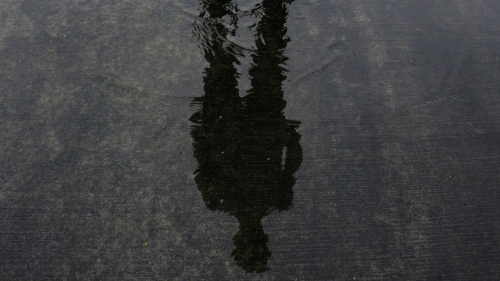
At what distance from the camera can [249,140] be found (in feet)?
7.93

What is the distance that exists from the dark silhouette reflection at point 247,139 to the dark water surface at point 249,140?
0.03 ft

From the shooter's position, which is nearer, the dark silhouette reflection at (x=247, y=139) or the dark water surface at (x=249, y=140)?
the dark water surface at (x=249, y=140)

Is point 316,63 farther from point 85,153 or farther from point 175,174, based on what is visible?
point 85,153

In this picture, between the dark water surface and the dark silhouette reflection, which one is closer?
the dark water surface

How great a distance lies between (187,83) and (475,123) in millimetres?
1795

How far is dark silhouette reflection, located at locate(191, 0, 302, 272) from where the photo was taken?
2.15 m

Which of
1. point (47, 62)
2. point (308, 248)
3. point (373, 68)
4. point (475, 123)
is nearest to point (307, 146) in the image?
point (308, 248)

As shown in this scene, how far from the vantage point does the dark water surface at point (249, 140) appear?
2020 millimetres

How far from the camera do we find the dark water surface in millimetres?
2020

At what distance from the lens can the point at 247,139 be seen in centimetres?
242

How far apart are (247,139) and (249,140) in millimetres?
13

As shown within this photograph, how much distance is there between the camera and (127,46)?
114 inches

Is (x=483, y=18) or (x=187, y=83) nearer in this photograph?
(x=187, y=83)

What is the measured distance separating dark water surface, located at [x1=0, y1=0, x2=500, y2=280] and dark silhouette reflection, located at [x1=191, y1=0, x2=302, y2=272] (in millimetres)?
10
